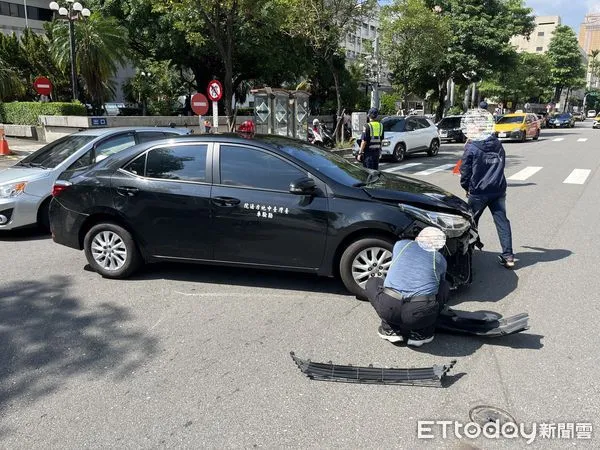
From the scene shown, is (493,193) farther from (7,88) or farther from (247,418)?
(7,88)

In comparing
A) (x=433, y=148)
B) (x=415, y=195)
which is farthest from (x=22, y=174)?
(x=433, y=148)

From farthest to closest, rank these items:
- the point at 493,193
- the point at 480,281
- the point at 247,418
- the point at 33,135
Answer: the point at 33,135
the point at 493,193
the point at 480,281
the point at 247,418

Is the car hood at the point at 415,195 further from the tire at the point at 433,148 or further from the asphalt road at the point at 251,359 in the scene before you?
the tire at the point at 433,148

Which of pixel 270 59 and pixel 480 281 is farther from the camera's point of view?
pixel 270 59

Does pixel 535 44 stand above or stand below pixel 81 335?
above

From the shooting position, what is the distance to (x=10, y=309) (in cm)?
473

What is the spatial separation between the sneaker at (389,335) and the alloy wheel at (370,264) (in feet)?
2.37

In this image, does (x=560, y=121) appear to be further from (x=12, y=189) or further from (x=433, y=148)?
(x=12, y=189)

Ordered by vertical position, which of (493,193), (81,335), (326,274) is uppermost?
(493,193)

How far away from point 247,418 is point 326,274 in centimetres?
204

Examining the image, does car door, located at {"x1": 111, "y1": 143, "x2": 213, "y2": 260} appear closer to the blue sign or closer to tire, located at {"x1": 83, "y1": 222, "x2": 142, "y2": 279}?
tire, located at {"x1": 83, "y1": 222, "x2": 142, "y2": 279}

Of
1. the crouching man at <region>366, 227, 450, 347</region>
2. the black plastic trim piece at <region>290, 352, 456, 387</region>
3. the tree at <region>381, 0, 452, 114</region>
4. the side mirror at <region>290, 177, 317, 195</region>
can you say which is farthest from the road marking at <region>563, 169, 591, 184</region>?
the tree at <region>381, 0, 452, 114</region>

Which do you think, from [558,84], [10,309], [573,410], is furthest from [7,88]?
[558,84]

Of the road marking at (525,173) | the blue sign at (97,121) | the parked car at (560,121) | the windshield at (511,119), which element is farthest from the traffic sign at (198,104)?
the parked car at (560,121)
